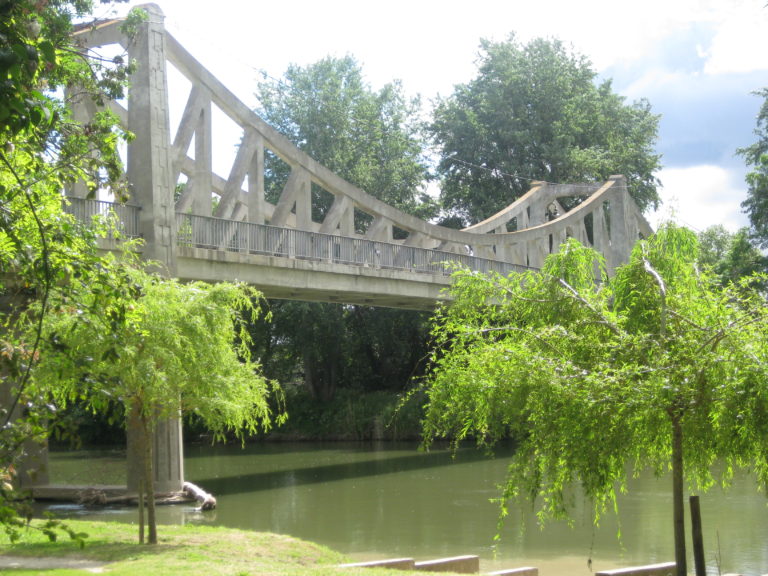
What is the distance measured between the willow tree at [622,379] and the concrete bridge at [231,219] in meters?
8.84

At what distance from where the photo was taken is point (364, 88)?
52375mm

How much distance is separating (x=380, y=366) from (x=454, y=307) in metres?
36.7

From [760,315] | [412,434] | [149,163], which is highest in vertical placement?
[149,163]

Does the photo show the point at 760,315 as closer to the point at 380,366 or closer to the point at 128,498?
the point at 128,498

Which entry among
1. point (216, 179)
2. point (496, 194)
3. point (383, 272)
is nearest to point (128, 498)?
point (383, 272)

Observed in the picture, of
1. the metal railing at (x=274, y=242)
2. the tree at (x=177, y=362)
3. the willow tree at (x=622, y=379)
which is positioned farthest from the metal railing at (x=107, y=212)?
the willow tree at (x=622, y=379)

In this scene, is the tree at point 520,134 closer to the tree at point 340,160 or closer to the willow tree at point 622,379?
the tree at point 340,160

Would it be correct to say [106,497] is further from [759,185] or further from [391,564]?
[759,185]

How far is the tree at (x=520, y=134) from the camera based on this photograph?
50188 millimetres

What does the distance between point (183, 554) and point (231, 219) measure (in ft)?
49.0

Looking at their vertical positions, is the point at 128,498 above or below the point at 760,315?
below

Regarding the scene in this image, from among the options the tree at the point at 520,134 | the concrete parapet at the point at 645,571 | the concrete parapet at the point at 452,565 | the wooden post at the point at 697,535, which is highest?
the tree at the point at 520,134

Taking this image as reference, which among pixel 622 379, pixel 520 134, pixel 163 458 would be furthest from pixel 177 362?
pixel 520 134

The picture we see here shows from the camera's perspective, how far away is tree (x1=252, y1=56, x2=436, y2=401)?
43.1 m
